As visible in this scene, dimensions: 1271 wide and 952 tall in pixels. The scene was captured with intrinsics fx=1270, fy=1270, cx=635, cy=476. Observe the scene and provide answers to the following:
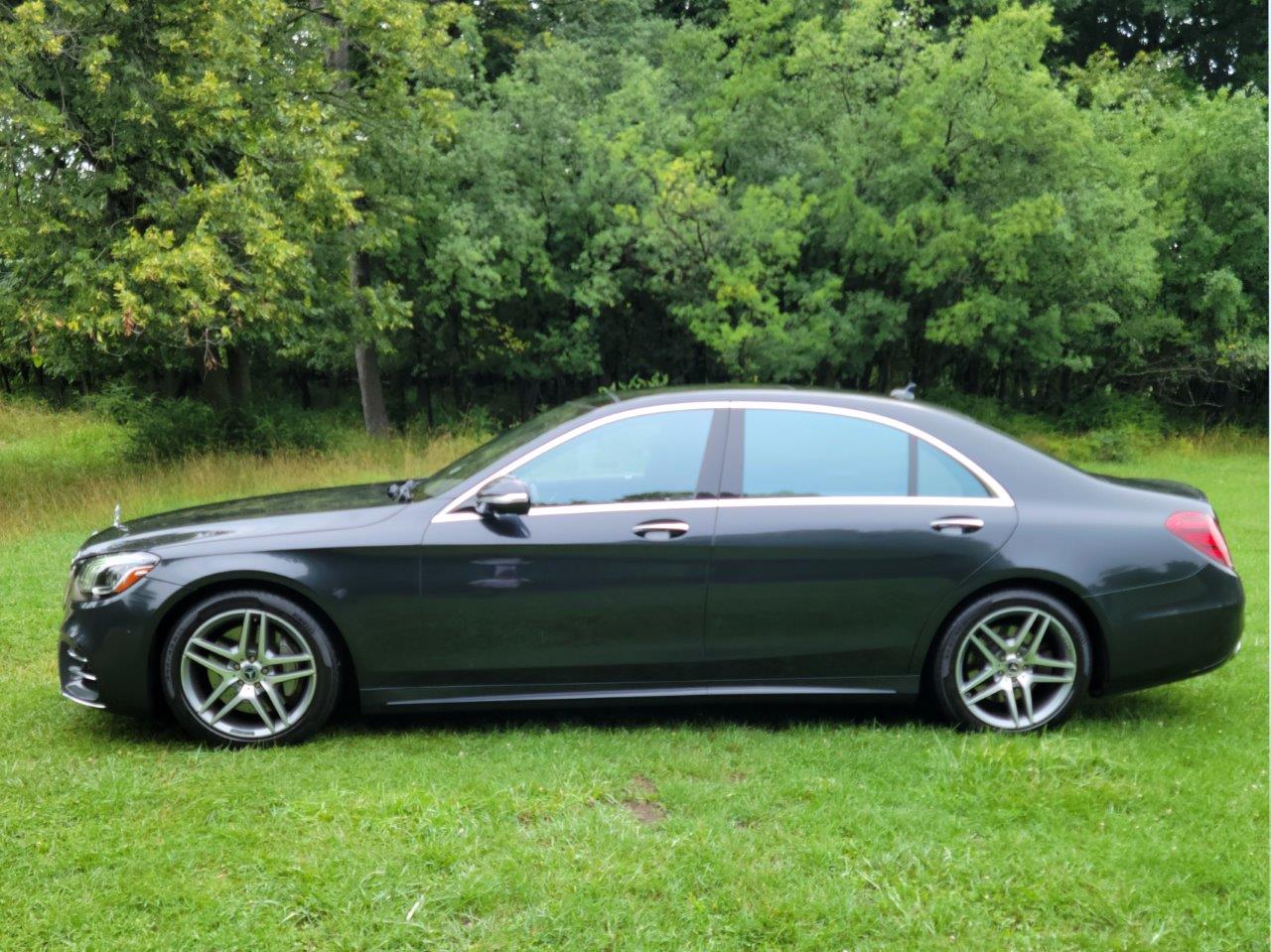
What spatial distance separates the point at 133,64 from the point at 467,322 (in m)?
12.7

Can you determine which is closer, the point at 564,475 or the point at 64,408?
the point at 564,475

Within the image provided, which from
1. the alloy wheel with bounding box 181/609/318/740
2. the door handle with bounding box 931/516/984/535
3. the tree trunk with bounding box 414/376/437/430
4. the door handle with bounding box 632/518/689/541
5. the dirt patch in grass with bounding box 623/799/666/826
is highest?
the door handle with bounding box 632/518/689/541

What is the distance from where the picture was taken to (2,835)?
4.42 m

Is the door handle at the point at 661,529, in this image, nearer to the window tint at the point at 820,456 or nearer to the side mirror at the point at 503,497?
the window tint at the point at 820,456

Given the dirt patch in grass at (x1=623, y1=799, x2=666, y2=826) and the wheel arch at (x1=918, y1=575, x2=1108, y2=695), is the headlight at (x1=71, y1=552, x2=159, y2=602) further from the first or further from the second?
the wheel arch at (x1=918, y1=575, x2=1108, y2=695)

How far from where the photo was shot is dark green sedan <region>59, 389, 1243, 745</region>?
5523 millimetres

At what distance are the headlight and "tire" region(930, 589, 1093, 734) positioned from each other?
3.56 m

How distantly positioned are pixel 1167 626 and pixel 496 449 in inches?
126

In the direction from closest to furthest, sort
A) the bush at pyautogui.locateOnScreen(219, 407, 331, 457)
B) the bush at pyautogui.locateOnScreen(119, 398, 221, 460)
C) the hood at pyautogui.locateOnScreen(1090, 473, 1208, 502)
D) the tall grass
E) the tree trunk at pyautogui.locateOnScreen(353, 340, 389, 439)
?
the hood at pyautogui.locateOnScreen(1090, 473, 1208, 502)
the tall grass
the bush at pyautogui.locateOnScreen(119, 398, 221, 460)
the bush at pyautogui.locateOnScreen(219, 407, 331, 457)
the tree trunk at pyautogui.locateOnScreen(353, 340, 389, 439)

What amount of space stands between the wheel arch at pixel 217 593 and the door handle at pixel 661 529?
1.39m

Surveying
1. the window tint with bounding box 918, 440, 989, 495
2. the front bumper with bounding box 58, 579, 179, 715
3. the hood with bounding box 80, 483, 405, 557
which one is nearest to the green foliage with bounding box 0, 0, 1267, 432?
the hood with bounding box 80, 483, 405, 557

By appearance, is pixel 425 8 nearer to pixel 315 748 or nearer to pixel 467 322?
pixel 467 322

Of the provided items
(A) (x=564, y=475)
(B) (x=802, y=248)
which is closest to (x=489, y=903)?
(A) (x=564, y=475)

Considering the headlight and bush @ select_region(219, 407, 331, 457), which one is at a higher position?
the headlight
